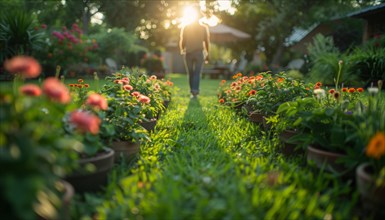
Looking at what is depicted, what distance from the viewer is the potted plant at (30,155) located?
117 centimetres

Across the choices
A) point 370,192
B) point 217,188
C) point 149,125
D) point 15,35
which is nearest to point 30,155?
point 217,188

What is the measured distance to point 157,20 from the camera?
67.1 ft

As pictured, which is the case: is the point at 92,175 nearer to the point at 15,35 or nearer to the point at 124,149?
the point at 124,149

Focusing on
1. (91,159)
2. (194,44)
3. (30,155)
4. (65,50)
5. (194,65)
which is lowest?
(91,159)

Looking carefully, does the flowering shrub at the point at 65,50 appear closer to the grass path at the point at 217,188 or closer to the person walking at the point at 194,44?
the person walking at the point at 194,44

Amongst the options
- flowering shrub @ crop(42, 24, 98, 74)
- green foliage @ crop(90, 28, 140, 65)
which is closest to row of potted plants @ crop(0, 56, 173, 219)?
flowering shrub @ crop(42, 24, 98, 74)

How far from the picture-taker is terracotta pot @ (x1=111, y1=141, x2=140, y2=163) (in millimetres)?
2529

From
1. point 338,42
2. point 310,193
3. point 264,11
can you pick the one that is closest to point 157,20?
point 264,11

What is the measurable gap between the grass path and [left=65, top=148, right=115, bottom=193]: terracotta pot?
7cm

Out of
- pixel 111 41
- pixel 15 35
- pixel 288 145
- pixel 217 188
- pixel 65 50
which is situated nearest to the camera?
pixel 217 188

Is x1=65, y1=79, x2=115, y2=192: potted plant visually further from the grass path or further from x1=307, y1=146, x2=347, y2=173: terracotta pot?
x1=307, y1=146, x2=347, y2=173: terracotta pot

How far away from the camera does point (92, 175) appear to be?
77.1 inches

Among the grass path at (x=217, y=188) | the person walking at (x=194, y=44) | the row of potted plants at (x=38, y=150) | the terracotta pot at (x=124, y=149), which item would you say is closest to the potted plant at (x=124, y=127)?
the terracotta pot at (x=124, y=149)

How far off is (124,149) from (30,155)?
136 centimetres
